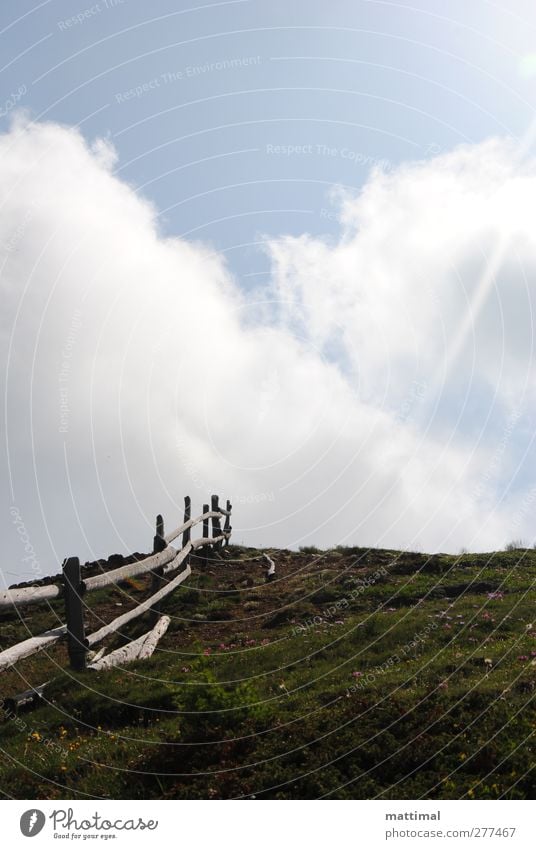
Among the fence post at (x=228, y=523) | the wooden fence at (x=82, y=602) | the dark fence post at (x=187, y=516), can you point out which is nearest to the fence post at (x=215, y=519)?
the fence post at (x=228, y=523)

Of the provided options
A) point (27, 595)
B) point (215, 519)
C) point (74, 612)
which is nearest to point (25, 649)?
point (74, 612)

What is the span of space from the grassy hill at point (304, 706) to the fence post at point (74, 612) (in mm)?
437

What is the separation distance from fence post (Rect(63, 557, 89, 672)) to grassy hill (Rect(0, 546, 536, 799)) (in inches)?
17.2

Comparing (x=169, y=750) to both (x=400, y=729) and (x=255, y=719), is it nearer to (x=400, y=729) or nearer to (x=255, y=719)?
(x=255, y=719)

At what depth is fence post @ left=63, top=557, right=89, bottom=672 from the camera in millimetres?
11109

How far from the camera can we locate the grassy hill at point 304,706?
657cm

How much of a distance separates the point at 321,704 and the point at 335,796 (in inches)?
83.4

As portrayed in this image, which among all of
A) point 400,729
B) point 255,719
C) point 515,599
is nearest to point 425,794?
point 400,729

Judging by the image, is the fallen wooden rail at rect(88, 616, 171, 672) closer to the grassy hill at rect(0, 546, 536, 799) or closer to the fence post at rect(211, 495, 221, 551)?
the grassy hill at rect(0, 546, 536, 799)

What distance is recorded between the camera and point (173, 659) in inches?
492

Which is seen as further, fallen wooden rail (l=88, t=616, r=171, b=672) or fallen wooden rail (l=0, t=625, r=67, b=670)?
fallen wooden rail (l=88, t=616, r=171, b=672)

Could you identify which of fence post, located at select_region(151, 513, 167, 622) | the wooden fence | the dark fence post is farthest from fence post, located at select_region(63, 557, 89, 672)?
the dark fence post

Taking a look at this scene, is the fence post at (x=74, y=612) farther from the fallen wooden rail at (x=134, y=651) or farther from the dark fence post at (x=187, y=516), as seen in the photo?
the dark fence post at (x=187, y=516)

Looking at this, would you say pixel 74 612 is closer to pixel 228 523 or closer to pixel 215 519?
pixel 215 519
